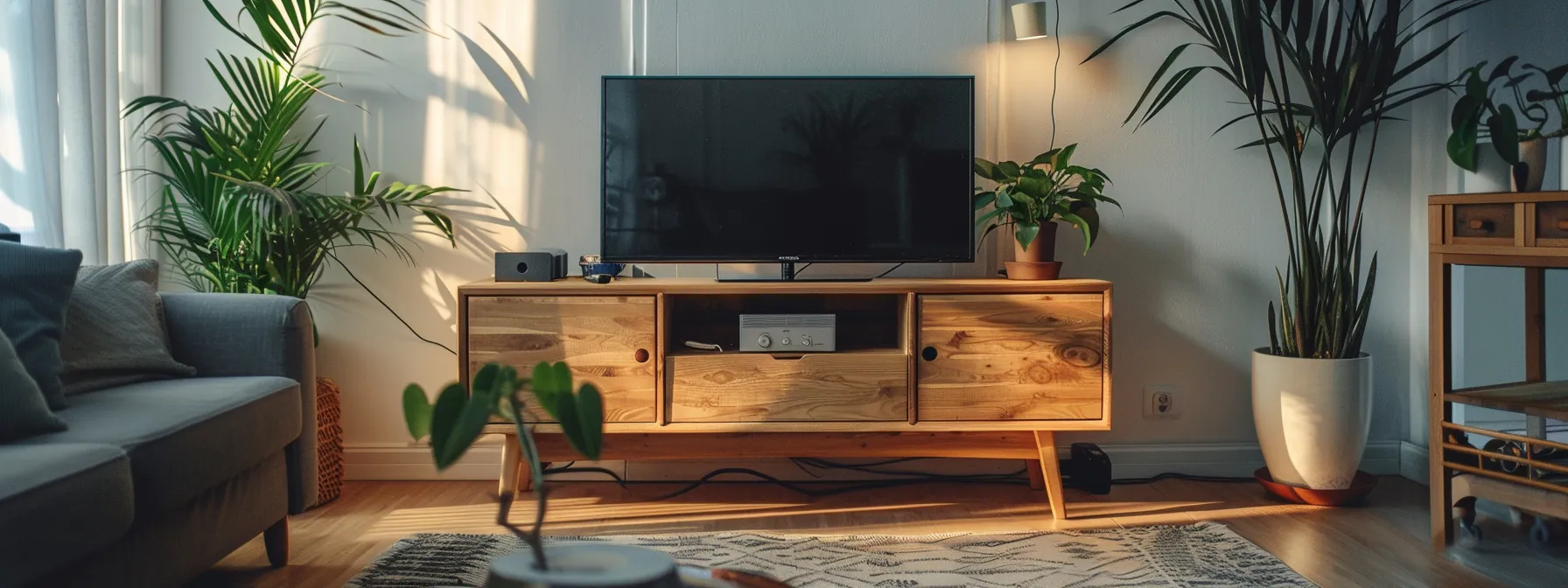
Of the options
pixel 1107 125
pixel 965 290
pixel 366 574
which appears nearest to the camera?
pixel 366 574

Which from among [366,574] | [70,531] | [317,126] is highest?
[317,126]

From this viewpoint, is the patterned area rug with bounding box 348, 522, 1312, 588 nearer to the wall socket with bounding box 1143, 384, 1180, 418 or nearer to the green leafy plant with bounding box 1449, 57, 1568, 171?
the wall socket with bounding box 1143, 384, 1180, 418

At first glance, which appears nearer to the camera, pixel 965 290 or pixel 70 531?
pixel 70 531

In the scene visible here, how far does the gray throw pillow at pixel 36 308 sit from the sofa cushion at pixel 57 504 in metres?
0.29

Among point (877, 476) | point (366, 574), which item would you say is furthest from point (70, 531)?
point (877, 476)

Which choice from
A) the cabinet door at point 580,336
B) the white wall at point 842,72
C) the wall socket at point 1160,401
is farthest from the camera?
the wall socket at point 1160,401

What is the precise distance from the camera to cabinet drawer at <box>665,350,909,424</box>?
2.75 m

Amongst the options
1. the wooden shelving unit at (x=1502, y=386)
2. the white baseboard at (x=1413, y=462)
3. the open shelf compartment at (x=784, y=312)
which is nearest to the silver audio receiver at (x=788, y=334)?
the open shelf compartment at (x=784, y=312)

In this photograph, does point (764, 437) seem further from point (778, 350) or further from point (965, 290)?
point (965, 290)

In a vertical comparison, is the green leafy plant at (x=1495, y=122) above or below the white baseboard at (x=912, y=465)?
above

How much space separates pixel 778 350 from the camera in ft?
9.11

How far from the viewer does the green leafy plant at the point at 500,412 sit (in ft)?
3.23

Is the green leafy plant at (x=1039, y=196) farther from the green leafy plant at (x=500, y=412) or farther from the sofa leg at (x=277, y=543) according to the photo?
the green leafy plant at (x=500, y=412)

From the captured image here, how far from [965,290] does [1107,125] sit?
2.72 feet
